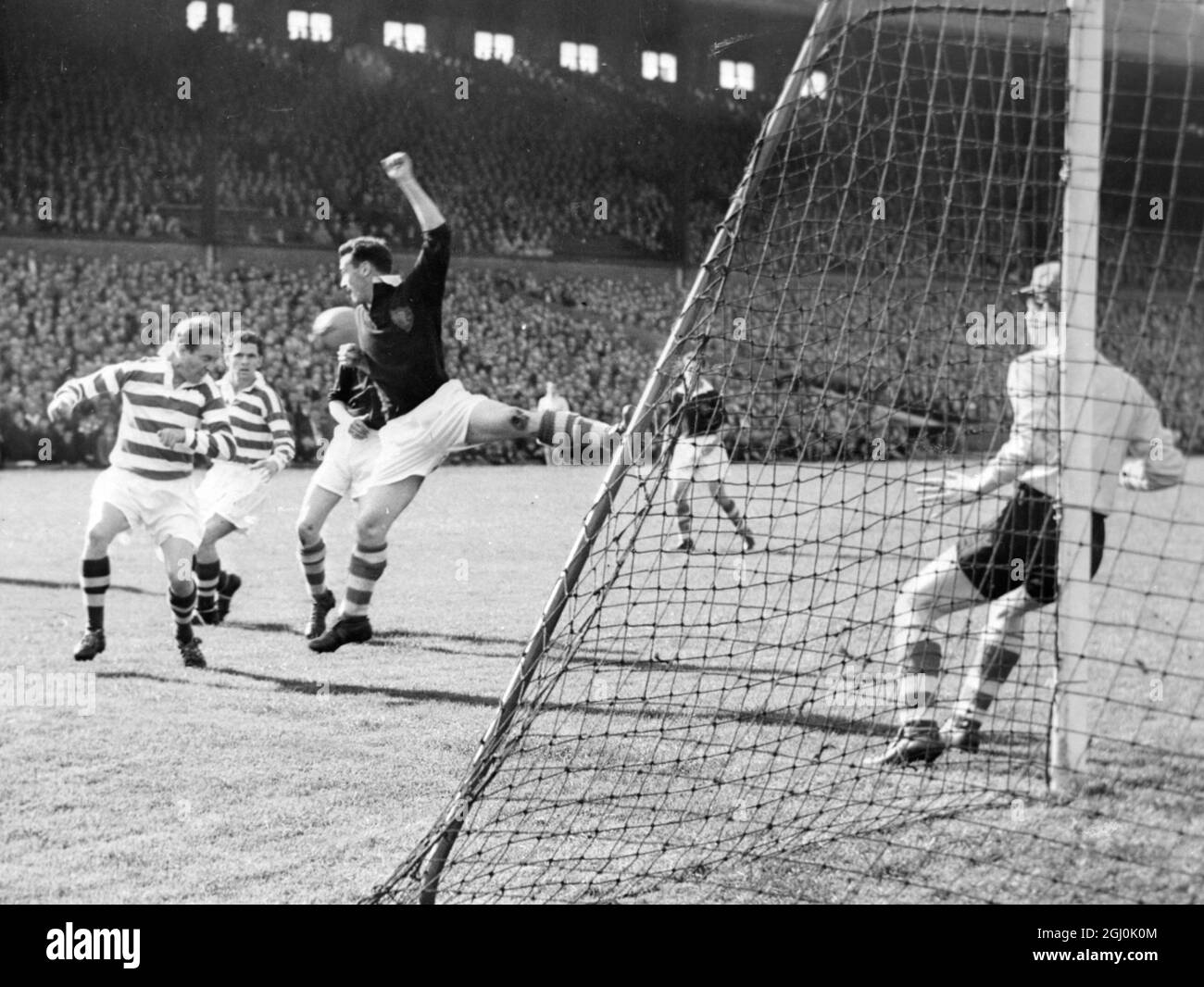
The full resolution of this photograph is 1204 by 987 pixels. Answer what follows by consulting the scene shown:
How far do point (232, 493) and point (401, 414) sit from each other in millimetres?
1385

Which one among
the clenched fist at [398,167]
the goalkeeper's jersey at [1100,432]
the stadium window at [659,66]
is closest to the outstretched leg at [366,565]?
the clenched fist at [398,167]

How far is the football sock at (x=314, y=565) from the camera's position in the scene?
249 inches

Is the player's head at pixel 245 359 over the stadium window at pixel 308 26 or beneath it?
beneath

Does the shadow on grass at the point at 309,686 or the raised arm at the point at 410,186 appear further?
the shadow on grass at the point at 309,686

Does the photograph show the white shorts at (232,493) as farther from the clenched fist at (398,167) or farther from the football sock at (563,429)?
the clenched fist at (398,167)

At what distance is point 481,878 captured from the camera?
10.5 feet

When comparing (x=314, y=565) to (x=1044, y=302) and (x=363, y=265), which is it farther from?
(x=1044, y=302)

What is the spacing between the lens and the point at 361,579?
5844 mm

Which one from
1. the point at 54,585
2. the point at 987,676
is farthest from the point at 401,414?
the point at 54,585

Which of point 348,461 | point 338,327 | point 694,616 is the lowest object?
point 694,616

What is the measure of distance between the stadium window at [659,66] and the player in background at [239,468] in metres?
11.9

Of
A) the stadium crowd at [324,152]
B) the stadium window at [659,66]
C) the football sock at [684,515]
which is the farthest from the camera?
the stadium crowd at [324,152]

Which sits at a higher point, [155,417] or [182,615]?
[155,417]
